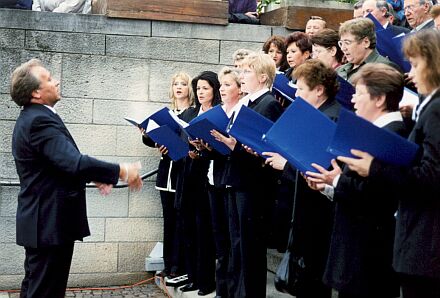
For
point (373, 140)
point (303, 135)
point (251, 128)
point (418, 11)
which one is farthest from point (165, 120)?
point (373, 140)

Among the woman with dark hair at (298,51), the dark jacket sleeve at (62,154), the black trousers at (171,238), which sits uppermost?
the woman with dark hair at (298,51)

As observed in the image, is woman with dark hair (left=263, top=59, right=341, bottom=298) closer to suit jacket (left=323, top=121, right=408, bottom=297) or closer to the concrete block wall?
suit jacket (left=323, top=121, right=408, bottom=297)

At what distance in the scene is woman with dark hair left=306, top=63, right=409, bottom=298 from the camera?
A: 3.96m

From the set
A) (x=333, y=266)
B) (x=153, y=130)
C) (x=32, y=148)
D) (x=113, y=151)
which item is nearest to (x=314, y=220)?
(x=333, y=266)

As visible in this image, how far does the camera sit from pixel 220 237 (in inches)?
259

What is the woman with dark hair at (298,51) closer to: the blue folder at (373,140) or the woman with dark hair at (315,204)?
the woman with dark hair at (315,204)

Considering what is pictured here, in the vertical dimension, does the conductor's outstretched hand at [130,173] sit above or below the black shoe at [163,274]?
above

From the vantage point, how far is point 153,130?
709 cm

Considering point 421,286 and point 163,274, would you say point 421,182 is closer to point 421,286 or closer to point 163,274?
point 421,286

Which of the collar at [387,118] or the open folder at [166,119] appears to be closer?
the collar at [387,118]

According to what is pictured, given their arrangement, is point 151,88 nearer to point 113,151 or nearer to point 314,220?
point 113,151

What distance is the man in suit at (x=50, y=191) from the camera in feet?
17.2

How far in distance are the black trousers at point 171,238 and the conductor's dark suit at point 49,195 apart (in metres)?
2.71

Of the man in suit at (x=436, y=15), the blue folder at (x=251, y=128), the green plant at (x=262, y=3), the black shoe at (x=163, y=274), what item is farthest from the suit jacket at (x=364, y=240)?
the green plant at (x=262, y=3)
